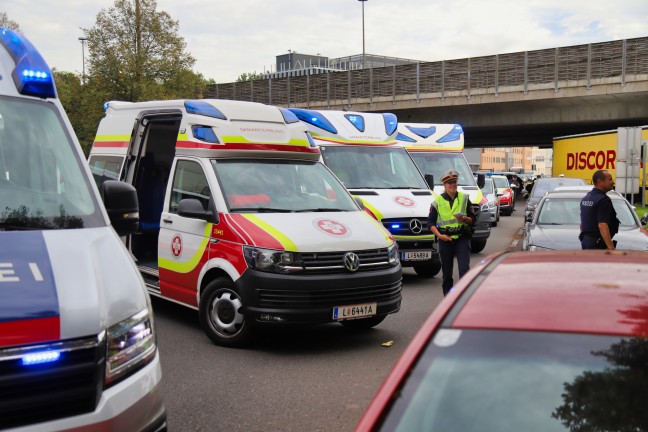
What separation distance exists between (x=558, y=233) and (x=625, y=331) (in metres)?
9.61

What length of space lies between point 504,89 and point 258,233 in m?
34.2

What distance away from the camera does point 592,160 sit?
1283 inches

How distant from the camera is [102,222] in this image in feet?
13.6

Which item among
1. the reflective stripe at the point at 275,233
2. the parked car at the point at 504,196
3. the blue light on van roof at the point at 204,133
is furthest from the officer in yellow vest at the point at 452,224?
the parked car at the point at 504,196

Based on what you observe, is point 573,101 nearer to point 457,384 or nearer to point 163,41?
point 163,41

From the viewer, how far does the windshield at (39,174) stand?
3.96 metres

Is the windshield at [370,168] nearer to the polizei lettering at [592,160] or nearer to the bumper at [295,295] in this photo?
the bumper at [295,295]

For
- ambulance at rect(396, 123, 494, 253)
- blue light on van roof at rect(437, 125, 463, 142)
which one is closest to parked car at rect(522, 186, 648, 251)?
ambulance at rect(396, 123, 494, 253)

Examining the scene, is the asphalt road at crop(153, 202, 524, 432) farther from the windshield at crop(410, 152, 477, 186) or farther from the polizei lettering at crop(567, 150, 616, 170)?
the polizei lettering at crop(567, 150, 616, 170)

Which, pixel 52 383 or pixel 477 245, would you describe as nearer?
pixel 52 383

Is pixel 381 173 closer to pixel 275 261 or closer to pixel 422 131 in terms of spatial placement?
pixel 422 131

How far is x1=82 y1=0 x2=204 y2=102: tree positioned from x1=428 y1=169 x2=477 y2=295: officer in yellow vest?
80.9ft

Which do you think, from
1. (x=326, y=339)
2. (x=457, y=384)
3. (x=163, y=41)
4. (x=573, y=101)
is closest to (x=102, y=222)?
(x=457, y=384)

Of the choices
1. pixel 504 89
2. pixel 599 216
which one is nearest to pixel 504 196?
pixel 504 89
